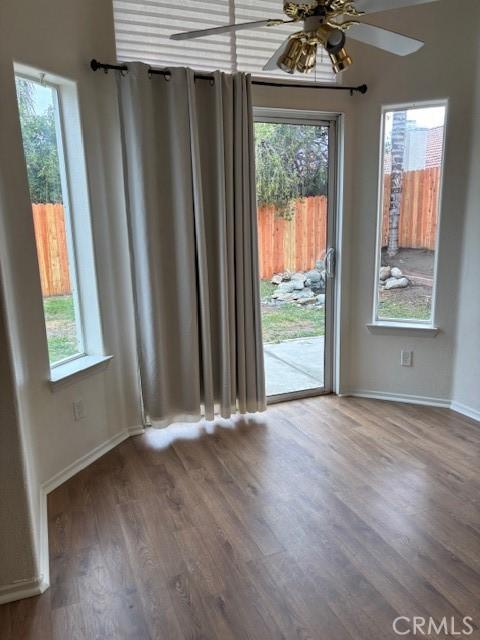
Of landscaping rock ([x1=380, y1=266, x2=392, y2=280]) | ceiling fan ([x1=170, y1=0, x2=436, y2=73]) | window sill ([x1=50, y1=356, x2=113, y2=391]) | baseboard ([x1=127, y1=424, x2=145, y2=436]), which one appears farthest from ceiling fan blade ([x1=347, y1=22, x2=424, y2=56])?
baseboard ([x1=127, y1=424, x2=145, y2=436])

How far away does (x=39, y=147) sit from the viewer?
8.25ft

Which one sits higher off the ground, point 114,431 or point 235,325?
point 235,325

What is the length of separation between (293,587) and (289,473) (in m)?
0.83

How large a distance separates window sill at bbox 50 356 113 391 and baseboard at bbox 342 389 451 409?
6.53ft

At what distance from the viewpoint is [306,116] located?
10.7ft

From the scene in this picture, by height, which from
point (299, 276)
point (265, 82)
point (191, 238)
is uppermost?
point (265, 82)

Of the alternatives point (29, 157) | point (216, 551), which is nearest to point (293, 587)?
point (216, 551)

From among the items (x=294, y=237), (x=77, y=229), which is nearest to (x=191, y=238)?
(x=77, y=229)

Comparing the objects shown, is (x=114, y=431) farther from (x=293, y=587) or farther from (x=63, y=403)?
(x=293, y=587)

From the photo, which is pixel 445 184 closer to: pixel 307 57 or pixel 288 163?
pixel 288 163

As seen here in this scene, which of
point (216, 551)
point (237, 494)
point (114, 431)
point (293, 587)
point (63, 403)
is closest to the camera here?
point (293, 587)

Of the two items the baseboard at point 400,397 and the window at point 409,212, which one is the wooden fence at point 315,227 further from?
the baseboard at point 400,397

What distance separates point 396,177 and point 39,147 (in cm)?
242

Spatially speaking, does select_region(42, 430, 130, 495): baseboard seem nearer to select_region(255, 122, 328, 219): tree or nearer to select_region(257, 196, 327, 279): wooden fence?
select_region(257, 196, 327, 279): wooden fence
